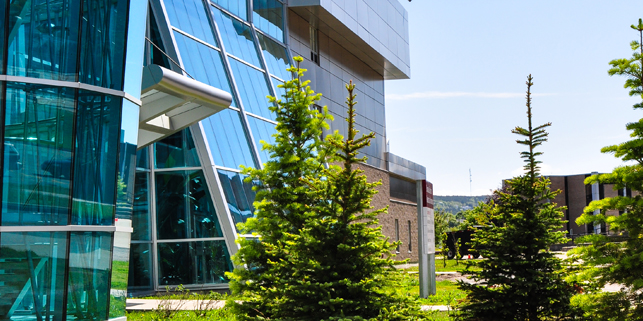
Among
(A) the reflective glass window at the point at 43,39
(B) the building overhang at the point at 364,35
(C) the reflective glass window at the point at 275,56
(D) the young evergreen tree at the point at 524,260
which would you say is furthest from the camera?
(B) the building overhang at the point at 364,35

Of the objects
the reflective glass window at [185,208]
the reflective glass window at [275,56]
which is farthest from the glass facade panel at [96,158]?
the reflective glass window at [275,56]

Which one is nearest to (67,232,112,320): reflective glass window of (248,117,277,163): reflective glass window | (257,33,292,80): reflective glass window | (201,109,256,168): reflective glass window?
(201,109,256,168): reflective glass window

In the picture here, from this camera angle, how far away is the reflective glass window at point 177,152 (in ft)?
61.1

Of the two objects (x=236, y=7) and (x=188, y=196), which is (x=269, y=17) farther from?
(x=188, y=196)

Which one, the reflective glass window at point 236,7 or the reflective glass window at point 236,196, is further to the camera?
the reflective glass window at point 236,7

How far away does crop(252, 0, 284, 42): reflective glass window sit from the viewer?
85.8ft

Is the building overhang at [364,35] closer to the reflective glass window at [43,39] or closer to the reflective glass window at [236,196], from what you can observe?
the reflective glass window at [236,196]

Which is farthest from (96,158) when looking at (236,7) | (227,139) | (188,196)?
(236,7)

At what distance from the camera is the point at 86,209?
8.56 m

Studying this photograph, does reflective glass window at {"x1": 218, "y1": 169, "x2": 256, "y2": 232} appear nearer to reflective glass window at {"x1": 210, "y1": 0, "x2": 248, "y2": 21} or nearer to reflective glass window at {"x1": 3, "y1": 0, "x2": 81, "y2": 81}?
reflective glass window at {"x1": 210, "y1": 0, "x2": 248, "y2": 21}

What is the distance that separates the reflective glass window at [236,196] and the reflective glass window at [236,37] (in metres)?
5.39

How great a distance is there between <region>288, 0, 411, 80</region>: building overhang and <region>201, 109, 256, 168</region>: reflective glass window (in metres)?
9.73

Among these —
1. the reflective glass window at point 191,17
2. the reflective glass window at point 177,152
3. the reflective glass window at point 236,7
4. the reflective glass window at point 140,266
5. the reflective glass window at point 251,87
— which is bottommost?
the reflective glass window at point 140,266

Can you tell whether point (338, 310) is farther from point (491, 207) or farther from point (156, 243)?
point (156, 243)
